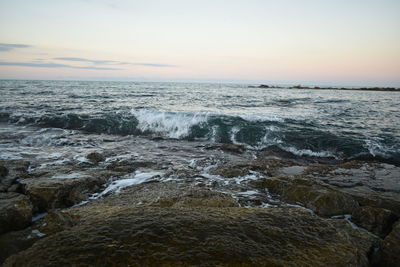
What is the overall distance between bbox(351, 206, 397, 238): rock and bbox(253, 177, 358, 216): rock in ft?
0.81

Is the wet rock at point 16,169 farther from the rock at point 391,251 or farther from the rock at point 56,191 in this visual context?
the rock at point 391,251

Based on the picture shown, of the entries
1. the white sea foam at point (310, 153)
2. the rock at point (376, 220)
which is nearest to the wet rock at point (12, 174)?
the rock at point (376, 220)

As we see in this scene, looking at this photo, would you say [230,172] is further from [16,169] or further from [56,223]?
[16,169]

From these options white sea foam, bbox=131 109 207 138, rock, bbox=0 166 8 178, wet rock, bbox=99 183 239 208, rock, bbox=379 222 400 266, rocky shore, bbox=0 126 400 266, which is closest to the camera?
rocky shore, bbox=0 126 400 266

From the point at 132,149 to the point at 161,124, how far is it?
185 inches

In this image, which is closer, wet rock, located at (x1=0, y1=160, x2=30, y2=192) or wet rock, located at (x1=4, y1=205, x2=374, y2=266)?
wet rock, located at (x1=4, y1=205, x2=374, y2=266)

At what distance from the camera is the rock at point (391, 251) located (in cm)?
283

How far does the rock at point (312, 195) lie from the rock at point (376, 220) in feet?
0.81

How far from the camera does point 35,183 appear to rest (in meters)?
4.58

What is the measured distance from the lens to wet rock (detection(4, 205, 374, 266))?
2232 mm

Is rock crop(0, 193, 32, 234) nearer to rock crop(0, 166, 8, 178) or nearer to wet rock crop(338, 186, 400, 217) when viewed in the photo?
rock crop(0, 166, 8, 178)

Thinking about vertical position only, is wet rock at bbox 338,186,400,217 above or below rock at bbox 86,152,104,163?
above

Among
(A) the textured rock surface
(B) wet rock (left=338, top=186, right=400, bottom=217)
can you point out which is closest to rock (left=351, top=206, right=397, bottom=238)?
(B) wet rock (left=338, top=186, right=400, bottom=217)

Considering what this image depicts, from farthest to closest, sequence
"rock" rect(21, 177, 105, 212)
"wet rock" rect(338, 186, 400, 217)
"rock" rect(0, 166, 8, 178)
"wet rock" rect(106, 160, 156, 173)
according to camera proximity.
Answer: "wet rock" rect(106, 160, 156, 173) < "rock" rect(0, 166, 8, 178) < "wet rock" rect(338, 186, 400, 217) < "rock" rect(21, 177, 105, 212)
